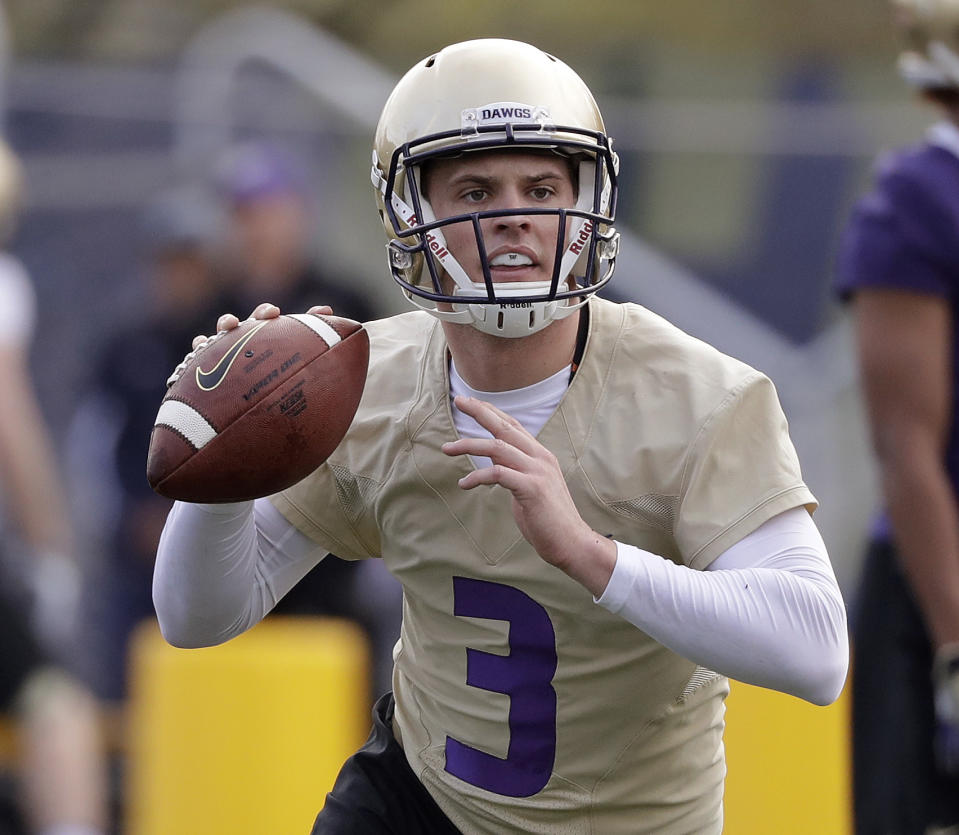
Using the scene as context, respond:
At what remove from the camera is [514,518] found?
247cm

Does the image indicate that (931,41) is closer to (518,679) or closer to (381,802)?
(518,679)

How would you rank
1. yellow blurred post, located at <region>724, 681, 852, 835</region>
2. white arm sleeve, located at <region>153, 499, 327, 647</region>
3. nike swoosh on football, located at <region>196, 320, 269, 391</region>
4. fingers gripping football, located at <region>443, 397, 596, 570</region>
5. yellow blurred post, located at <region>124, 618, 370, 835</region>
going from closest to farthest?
fingers gripping football, located at <region>443, 397, 596, 570</region> → nike swoosh on football, located at <region>196, 320, 269, 391</region> → white arm sleeve, located at <region>153, 499, 327, 647</region> → yellow blurred post, located at <region>724, 681, 852, 835</region> → yellow blurred post, located at <region>124, 618, 370, 835</region>

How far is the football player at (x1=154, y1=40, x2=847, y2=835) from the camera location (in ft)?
8.18

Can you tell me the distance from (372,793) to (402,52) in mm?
7621

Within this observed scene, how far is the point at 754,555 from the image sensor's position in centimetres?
248

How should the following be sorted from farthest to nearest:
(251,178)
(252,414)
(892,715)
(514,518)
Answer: (251,178)
(892,715)
(252,414)
(514,518)

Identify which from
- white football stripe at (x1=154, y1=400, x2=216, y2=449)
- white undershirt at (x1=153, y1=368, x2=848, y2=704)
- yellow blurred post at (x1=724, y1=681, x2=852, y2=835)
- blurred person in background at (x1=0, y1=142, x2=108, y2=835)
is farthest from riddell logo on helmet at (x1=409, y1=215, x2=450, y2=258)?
blurred person in background at (x1=0, y1=142, x2=108, y2=835)

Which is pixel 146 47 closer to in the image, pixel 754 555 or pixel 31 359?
pixel 31 359

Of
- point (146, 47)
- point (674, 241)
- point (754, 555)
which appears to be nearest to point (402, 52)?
point (146, 47)

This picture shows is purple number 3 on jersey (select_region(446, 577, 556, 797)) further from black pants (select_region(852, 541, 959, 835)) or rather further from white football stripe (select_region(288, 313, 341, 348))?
black pants (select_region(852, 541, 959, 835))

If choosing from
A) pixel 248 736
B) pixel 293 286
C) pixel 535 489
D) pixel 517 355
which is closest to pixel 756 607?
pixel 535 489

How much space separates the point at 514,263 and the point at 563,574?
51 cm

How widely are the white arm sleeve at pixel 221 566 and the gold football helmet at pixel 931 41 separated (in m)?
1.61

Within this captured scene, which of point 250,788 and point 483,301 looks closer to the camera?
point 483,301
